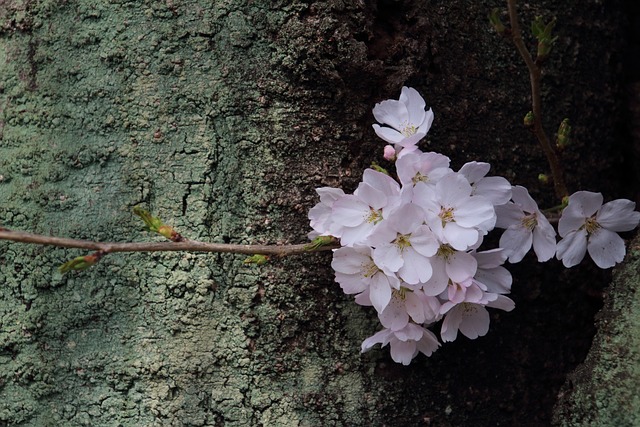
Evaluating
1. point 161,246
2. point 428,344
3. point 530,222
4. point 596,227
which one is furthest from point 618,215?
point 161,246

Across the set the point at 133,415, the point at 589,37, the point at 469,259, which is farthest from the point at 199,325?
the point at 589,37

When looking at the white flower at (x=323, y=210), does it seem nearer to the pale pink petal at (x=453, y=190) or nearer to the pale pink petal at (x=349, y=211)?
the pale pink petal at (x=349, y=211)

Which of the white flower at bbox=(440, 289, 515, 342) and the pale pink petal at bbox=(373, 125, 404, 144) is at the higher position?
the pale pink petal at bbox=(373, 125, 404, 144)

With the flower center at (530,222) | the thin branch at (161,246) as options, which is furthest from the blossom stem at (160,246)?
the flower center at (530,222)

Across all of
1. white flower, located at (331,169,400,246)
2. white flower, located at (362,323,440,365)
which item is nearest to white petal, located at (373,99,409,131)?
white flower, located at (331,169,400,246)

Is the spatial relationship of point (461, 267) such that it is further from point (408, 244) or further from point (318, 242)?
point (318, 242)

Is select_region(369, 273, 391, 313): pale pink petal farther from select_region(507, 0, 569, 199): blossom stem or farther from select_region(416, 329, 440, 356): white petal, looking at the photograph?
select_region(507, 0, 569, 199): blossom stem

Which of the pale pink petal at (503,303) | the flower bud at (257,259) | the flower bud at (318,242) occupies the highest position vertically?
the flower bud at (318,242)

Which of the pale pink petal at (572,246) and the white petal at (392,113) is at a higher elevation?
the white petal at (392,113)

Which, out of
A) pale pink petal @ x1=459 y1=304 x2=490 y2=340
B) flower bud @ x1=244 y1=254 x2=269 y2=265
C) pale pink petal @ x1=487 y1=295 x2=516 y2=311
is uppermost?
flower bud @ x1=244 y1=254 x2=269 y2=265
